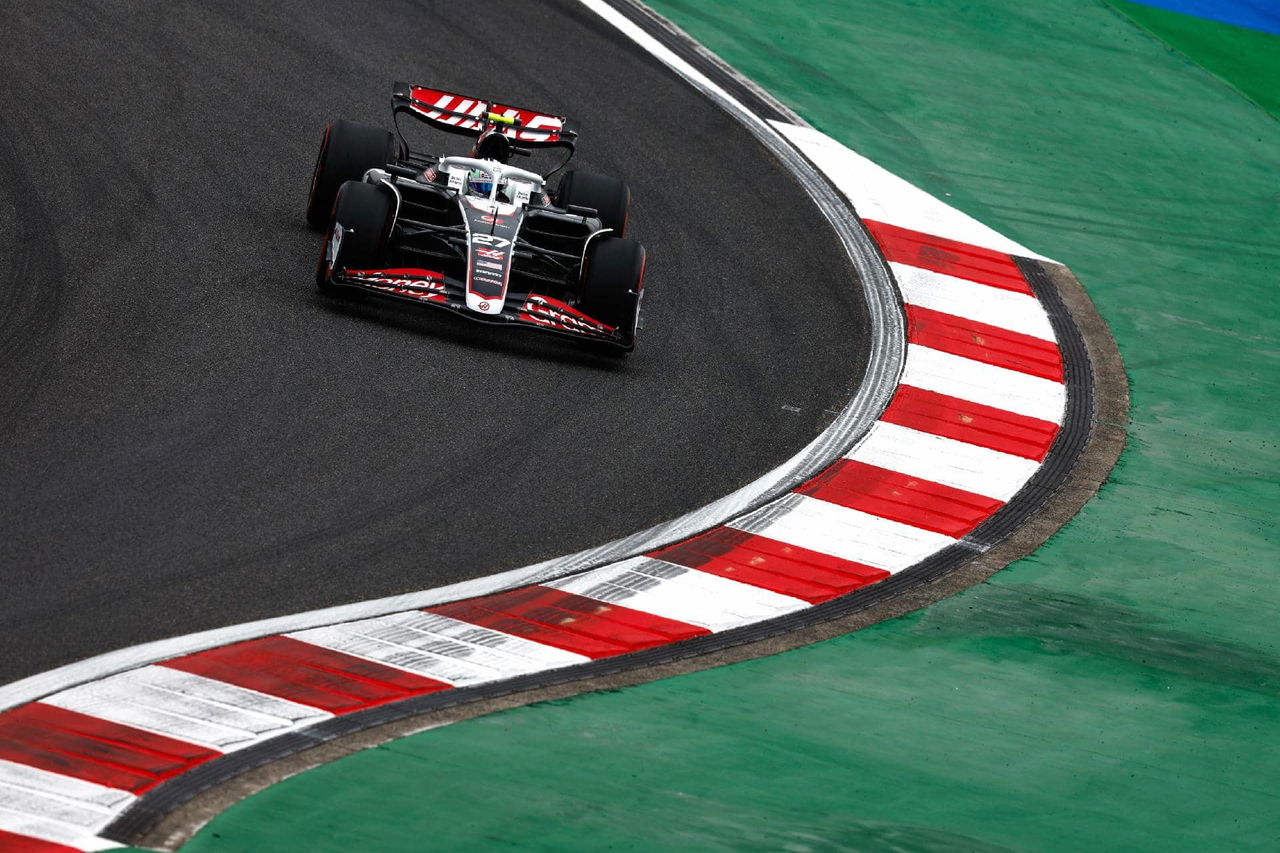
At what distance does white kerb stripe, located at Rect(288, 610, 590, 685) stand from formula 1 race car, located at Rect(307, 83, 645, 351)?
8.87ft

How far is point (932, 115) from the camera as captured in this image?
1445 centimetres

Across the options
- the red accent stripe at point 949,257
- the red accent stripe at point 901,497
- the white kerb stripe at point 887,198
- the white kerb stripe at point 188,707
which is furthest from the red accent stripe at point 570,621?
the white kerb stripe at point 887,198

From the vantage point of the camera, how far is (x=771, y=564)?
8.22 meters

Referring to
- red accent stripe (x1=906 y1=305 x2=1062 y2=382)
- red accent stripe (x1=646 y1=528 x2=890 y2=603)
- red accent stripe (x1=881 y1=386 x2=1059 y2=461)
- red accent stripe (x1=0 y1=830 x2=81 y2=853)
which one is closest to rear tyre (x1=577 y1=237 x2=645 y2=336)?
red accent stripe (x1=881 y1=386 x2=1059 y2=461)

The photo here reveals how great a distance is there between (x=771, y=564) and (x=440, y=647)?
1.85m

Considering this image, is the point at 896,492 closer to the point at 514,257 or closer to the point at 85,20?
the point at 514,257

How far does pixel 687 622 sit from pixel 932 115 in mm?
7952

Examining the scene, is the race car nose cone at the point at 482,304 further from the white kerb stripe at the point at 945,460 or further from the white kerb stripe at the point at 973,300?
the white kerb stripe at the point at 973,300

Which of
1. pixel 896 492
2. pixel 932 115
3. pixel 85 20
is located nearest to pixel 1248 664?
pixel 896 492

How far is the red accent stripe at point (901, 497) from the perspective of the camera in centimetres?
891

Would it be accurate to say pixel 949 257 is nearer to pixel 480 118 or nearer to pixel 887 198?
pixel 887 198

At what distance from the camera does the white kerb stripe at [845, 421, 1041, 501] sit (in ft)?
30.8

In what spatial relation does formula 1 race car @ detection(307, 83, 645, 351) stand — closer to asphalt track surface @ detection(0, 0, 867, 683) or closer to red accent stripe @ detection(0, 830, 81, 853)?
asphalt track surface @ detection(0, 0, 867, 683)

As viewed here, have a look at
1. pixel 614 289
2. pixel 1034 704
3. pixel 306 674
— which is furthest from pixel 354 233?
pixel 1034 704
